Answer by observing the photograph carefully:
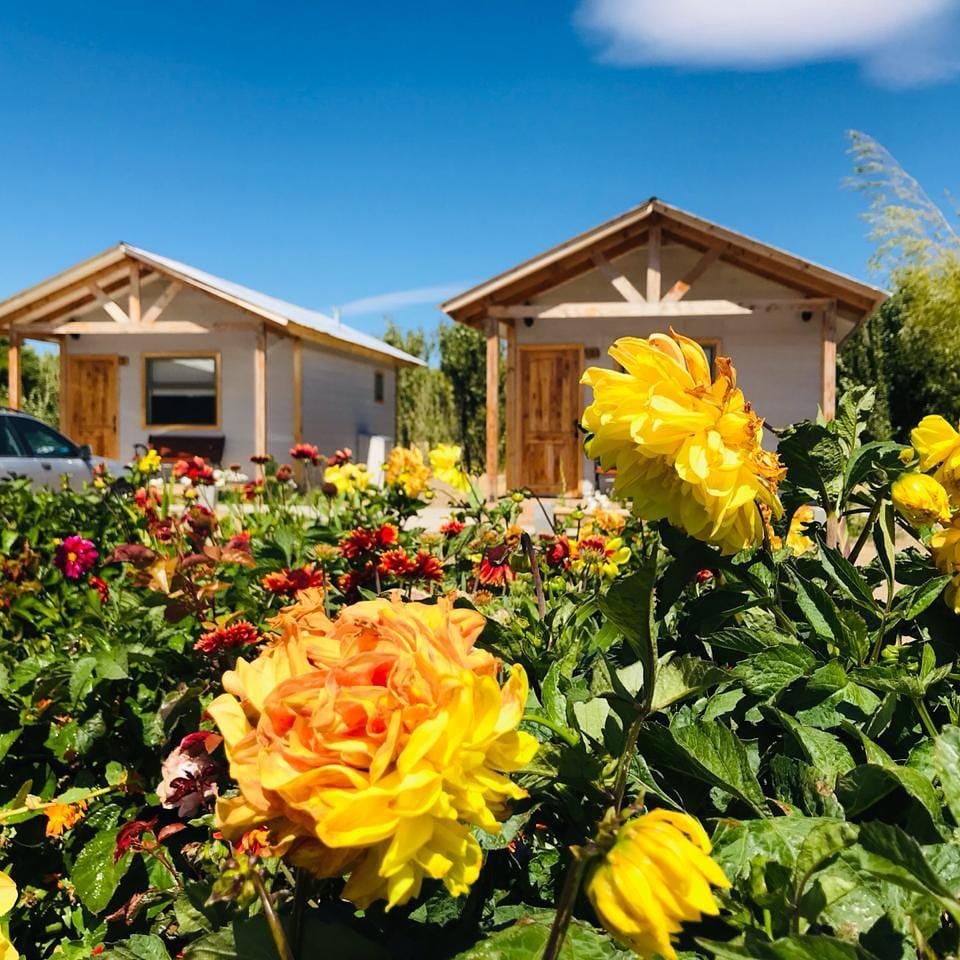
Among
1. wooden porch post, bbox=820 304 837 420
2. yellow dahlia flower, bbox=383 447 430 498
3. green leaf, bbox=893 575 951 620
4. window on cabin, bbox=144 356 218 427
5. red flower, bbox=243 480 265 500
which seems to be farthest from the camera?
window on cabin, bbox=144 356 218 427

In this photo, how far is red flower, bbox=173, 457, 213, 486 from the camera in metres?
3.35

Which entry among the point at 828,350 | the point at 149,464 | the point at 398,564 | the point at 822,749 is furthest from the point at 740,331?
the point at 822,749

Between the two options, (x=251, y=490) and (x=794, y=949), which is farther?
(x=251, y=490)

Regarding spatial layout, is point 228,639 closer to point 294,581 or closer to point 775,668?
point 294,581

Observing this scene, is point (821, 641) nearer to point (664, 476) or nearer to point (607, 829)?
point (664, 476)

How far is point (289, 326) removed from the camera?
1380 centimetres

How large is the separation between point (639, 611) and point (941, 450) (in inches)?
18.9

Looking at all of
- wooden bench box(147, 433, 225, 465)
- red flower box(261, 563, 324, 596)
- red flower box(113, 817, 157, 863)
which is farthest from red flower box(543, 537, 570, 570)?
wooden bench box(147, 433, 225, 465)

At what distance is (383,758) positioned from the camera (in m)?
0.49

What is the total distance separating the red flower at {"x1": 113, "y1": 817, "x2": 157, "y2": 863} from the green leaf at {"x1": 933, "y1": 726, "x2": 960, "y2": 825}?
1188mm

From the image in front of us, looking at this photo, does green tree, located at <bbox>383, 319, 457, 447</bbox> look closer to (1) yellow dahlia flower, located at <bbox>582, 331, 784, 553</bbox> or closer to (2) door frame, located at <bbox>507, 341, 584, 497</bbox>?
(2) door frame, located at <bbox>507, 341, 584, 497</bbox>

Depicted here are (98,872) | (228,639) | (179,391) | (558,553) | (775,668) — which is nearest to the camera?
(775,668)

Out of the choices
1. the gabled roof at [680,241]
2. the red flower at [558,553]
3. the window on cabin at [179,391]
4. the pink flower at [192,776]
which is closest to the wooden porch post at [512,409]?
the gabled roof at [680,241]

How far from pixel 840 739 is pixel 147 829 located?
3.52ft
